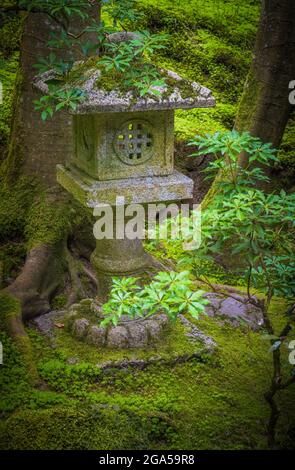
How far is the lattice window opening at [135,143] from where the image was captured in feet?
16.3

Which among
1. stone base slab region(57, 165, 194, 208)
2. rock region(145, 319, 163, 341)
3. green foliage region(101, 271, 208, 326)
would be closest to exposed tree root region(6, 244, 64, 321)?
rock region(145, 319, 163, 341)

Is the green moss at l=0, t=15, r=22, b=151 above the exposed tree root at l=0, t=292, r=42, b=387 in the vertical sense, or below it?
above

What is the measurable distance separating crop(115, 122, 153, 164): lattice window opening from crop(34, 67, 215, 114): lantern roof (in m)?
0.32

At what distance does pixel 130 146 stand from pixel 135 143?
0.18 feet

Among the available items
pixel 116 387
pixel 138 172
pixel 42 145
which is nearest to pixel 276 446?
pixel 116 387

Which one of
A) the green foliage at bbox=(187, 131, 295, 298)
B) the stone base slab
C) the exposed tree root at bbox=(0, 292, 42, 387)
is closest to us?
the green foliage at bbox=(187, 131, 295, 298)

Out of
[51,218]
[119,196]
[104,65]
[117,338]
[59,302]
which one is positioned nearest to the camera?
[104,65]

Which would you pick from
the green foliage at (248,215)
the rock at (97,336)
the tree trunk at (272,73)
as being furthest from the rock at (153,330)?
the tree trunk at (272,73)

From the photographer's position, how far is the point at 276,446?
4.43 metres

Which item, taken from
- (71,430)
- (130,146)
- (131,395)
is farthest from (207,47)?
(71,430)

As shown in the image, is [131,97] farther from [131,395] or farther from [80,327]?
[131,395]

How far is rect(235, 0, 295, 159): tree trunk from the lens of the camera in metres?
6.65

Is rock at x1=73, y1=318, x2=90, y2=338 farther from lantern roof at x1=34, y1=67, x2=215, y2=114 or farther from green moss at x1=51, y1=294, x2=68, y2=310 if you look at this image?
lantern roof at x1=34, y1=67, x2=215, y2=114

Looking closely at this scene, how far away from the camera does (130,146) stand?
199 inches
